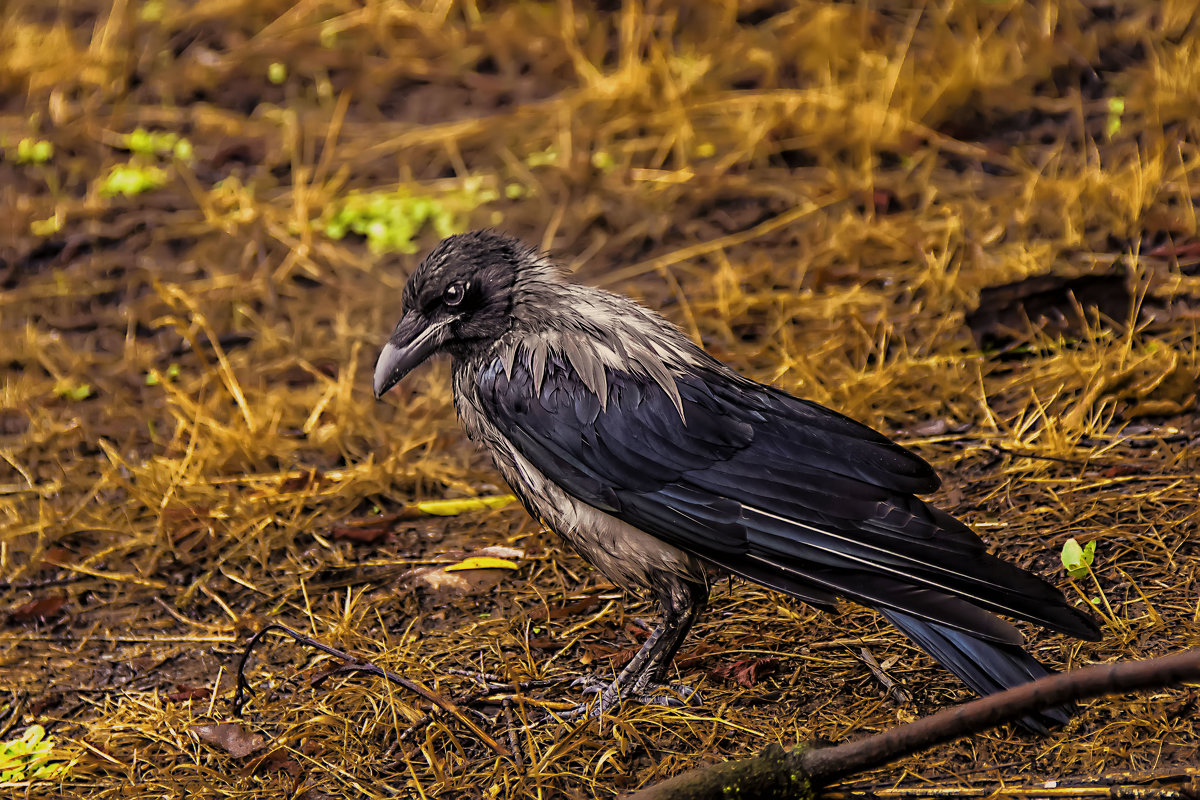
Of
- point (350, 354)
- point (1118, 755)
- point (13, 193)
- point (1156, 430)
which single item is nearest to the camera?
point (1118, 755)

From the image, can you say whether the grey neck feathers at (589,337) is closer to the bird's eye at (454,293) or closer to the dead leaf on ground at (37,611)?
the bird's eye at (454,293)

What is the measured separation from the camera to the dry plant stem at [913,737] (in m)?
2.14

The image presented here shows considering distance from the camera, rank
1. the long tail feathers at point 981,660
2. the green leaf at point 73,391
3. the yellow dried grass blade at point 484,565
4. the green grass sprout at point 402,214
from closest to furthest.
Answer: the long tail feathers at point 981,660, the yellow dried grass blade at point 484,565, the green leaf at point 73,391, the green grass sprout at point 402,214

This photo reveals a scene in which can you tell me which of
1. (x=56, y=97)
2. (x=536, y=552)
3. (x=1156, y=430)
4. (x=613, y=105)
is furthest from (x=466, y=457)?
(x=56, y=97)

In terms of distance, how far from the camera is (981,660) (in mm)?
2734

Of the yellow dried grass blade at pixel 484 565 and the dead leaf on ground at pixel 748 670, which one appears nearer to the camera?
the dead leaf on ground at pixel 748 670

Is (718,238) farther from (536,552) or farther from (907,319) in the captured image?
(536,552)

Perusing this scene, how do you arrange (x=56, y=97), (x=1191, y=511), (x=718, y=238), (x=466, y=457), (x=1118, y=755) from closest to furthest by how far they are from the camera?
(x=1118, y=755), (x=1191, y=511), (x=466, y=457), (x=718, y=238), (x=56, y=97)

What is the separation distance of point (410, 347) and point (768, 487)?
1.19 metres

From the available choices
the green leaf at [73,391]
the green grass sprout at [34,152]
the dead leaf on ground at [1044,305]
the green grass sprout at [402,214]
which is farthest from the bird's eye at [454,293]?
the green grass sprout at [34,152]

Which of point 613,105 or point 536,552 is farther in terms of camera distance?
point 613,105

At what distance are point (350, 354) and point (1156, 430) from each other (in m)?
3.33

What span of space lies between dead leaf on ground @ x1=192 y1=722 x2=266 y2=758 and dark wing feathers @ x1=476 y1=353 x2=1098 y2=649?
1068 mm

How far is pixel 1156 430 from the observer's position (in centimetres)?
397
